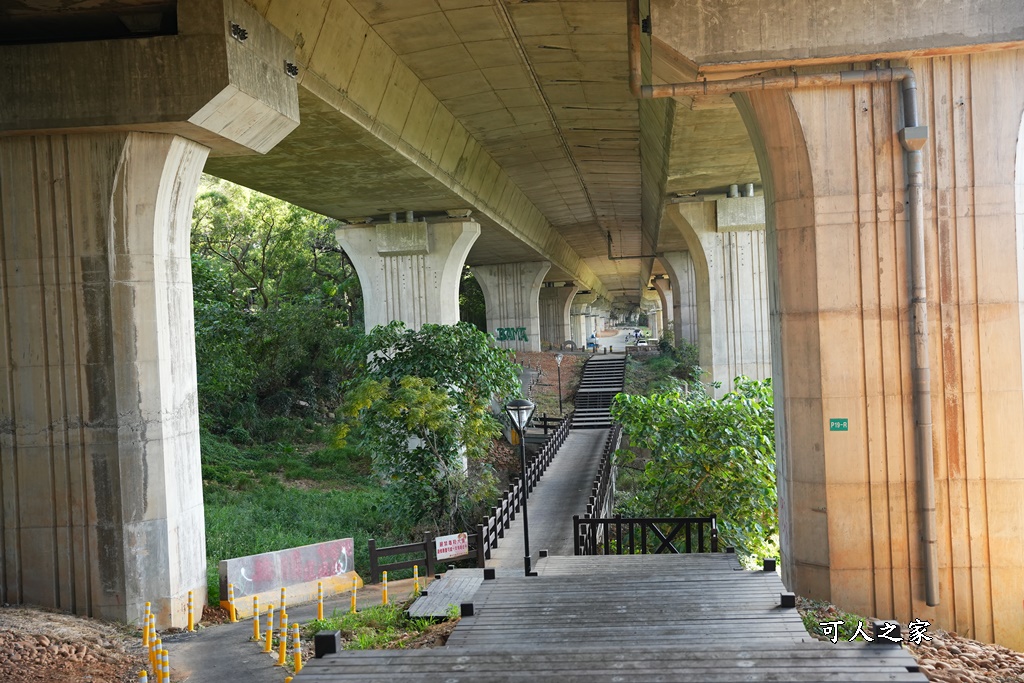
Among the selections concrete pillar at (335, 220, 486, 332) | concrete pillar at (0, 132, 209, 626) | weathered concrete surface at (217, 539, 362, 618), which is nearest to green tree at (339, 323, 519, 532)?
weathered concrete surface at (217, 539, 362, 618)

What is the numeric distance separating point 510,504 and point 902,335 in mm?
10494

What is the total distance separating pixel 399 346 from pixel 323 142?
19.9 ft

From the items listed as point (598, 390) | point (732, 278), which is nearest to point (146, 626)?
point (732, 278)

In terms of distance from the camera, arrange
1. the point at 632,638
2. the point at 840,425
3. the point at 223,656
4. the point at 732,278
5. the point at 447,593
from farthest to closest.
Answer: the point at 732,278 < the point at 447,593 < the point at 223,656 < the point at 840,425 < the point at 632,638

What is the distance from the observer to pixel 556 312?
2694 inches

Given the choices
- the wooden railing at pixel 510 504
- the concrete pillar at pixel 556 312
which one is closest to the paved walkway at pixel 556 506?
the wooden railing at pixel 510 504

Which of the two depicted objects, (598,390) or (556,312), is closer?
(598,390)

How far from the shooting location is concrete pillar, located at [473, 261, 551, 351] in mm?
46844

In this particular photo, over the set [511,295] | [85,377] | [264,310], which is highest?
[511,295]

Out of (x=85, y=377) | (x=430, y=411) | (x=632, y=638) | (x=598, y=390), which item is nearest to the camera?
(x=632, y=638)

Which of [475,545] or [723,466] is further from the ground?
[723,466]

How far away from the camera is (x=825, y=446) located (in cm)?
1067

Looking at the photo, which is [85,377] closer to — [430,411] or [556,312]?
[430,411]

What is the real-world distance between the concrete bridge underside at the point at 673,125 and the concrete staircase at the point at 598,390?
67.1 ft
